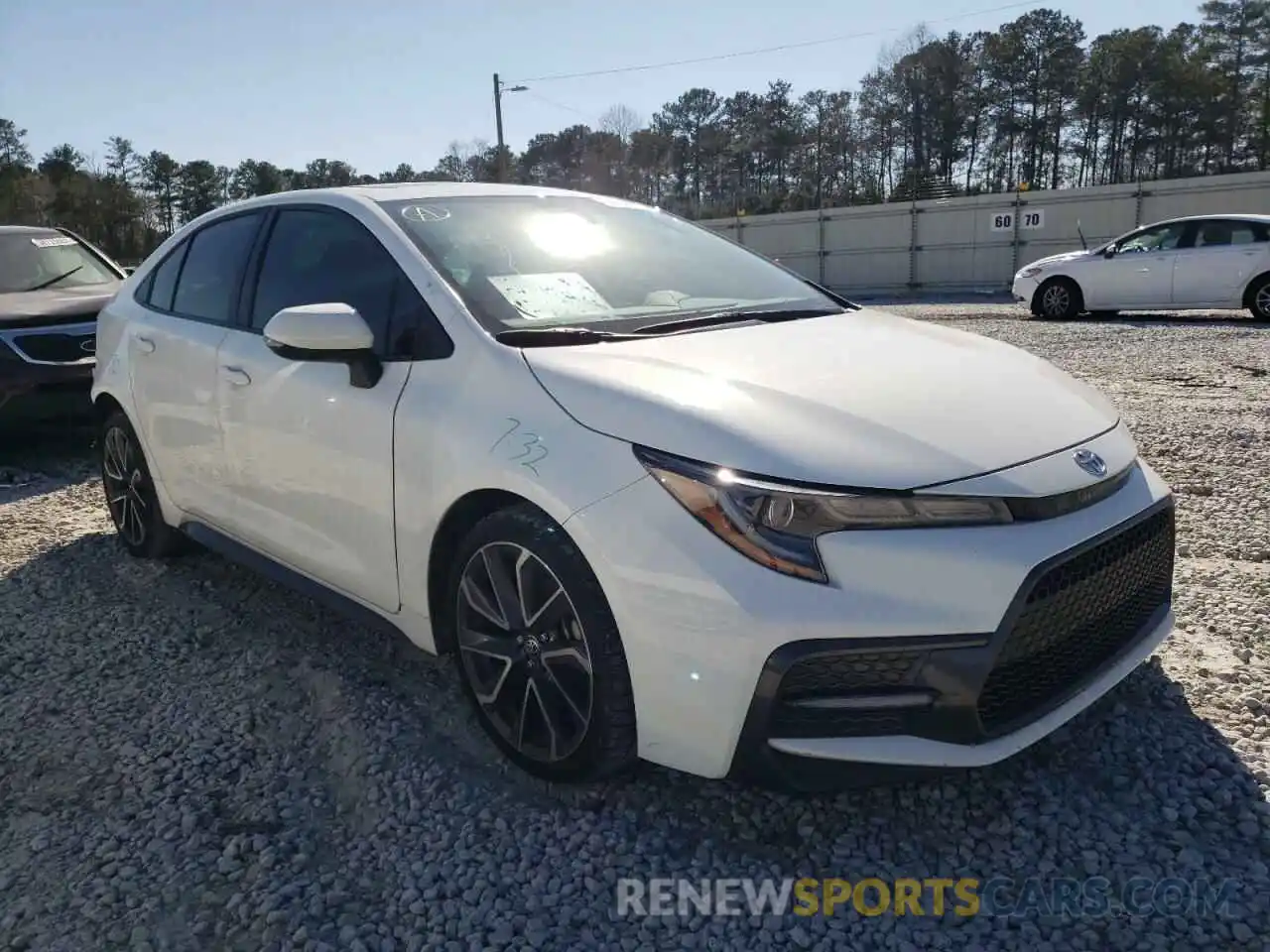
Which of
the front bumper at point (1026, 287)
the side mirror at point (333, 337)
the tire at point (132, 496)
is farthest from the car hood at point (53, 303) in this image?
the front bumper at point (1026, 287)

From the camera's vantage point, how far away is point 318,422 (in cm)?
295

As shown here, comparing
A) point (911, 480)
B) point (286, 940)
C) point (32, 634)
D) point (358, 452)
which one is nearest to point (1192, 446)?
point (911, 480)

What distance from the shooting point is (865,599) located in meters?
1.92

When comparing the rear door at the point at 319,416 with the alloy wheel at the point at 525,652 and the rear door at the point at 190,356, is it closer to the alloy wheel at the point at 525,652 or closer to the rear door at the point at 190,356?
the rear door at the point at 190,356

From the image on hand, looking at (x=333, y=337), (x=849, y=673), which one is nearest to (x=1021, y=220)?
(x=333, y=337)

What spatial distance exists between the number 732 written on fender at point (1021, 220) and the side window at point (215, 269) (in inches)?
818

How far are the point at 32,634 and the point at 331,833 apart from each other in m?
2.08

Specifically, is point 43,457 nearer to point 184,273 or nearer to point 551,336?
point 184,273

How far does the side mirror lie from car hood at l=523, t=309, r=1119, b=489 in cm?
55

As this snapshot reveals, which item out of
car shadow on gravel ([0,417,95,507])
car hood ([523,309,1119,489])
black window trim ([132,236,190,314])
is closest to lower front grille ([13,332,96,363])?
car shadow on gravel ([0,417,95,507])

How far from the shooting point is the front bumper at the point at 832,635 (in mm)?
1927

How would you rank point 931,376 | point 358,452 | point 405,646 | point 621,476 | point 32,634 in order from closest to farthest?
point 621,476, point 931,376, point 358,452, point 405,646, point 32,634

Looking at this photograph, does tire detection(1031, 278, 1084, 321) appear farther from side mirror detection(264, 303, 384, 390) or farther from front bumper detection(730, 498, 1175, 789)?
side mirror detection(264, 303, 384, 390)

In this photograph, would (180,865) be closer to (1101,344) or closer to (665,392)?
(665,392)
